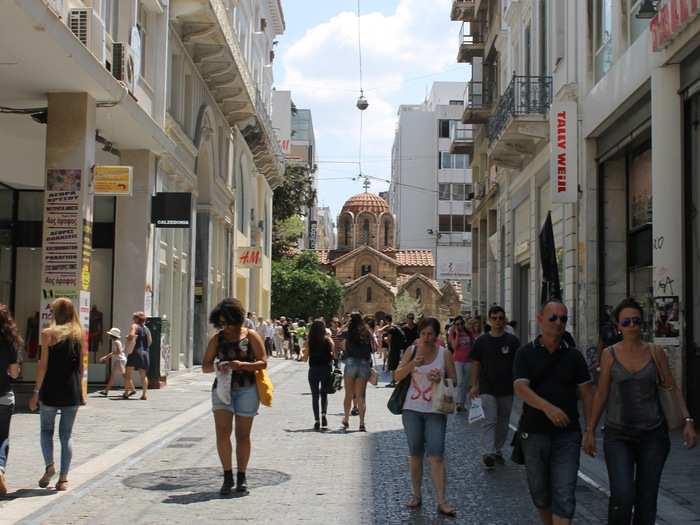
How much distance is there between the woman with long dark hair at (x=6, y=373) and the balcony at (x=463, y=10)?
36.0 metres

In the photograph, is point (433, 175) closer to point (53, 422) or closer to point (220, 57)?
point (220, 57)

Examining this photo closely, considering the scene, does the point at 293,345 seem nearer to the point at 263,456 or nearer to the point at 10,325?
the point at 263,456

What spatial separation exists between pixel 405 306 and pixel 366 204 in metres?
12.7

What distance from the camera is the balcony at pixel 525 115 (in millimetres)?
24984

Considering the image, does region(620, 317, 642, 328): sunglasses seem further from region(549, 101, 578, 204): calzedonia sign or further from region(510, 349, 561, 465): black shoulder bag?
region(549, 101, 578, 204): calzedonia sign

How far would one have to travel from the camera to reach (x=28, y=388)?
68.4 ft

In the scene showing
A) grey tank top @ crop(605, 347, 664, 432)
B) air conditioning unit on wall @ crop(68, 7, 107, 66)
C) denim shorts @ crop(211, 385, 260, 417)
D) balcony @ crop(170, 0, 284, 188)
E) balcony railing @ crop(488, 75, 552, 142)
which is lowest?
denim shorts @ crop(211, 385, 260, 417)

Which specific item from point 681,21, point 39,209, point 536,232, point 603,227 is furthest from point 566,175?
point 39,209

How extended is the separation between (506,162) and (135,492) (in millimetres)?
21539

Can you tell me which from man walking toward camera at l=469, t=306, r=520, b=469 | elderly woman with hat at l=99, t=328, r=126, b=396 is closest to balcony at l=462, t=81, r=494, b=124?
elderly woman with hat at l=99, t=328, r=126, b=396

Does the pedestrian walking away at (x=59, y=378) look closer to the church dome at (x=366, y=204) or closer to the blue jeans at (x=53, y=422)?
the blue jeans at (x=53, y=422)

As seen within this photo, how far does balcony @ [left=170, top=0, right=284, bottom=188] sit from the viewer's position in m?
26.7

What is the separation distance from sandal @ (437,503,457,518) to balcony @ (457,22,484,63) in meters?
34.8

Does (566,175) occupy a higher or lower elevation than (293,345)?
higher
